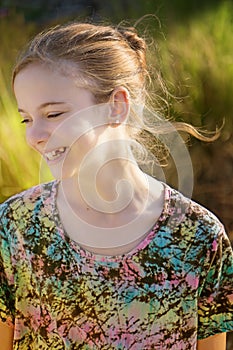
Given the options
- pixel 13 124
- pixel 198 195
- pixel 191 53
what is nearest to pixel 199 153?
pixel 198 195

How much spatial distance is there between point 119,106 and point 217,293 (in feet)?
1.67

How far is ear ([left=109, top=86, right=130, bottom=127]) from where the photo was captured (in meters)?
1.96

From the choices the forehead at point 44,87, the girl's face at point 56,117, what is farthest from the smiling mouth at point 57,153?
the forehead at point 44,87

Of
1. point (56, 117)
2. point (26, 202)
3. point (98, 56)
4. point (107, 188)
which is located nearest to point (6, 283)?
point (26, 202)

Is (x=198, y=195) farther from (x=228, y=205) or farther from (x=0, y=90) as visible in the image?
(x=0, y=90)

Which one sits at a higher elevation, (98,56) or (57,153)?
(98,56)

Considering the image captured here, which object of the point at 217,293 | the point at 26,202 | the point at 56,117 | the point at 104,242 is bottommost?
the point at 217,293

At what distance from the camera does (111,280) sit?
1.96 m

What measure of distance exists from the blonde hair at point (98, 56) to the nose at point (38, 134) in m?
0.15

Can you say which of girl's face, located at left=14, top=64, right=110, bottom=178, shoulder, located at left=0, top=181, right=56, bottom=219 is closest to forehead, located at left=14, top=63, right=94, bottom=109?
girl's face, located at left=14, top=64, right=110, bottom=178

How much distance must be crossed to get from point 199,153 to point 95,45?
4.94ft

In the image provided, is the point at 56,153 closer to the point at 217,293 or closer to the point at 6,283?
the point at 6,283

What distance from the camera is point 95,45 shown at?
1.97m

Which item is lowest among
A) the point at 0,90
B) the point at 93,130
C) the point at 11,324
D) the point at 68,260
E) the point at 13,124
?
the point at 11,324
